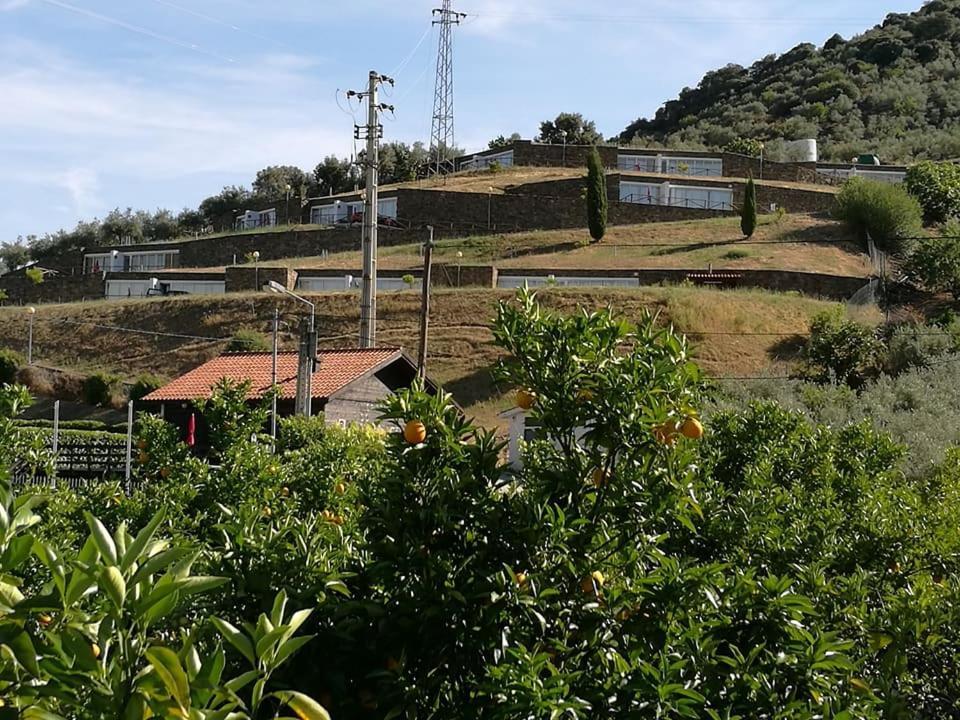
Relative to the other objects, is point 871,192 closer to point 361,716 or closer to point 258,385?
point 258,385

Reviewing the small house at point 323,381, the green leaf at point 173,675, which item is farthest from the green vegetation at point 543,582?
the small house at point 323,381

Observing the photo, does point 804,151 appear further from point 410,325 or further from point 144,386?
point 144,386

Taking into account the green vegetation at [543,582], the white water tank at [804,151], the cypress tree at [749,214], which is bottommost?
the green vegetation at [543,582]

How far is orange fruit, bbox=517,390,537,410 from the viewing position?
3.38 meters

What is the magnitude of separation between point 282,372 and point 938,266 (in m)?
21.6

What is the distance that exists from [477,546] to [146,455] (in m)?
4.56

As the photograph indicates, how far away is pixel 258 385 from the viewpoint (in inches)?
937

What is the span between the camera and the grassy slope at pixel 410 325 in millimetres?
31719

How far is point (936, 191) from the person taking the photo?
44312 millimetres

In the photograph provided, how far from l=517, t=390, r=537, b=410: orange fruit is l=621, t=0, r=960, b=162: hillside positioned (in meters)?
63.8

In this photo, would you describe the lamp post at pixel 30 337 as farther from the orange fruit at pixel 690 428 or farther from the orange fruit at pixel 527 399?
the orange fruit at pixel 690 428

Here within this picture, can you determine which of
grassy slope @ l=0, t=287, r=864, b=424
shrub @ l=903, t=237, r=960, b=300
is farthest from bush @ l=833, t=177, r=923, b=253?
grassy slope @ l=0, t=287, r=864, b=424

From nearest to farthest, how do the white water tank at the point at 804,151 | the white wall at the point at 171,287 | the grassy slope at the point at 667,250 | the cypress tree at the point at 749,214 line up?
the grassy slope at the point at 667,250 < the cypress tree at the point at 749,214 < the white wall at the point at 171,287 < the white water tank at the point at 804,151

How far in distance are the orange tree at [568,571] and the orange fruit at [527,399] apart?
0.01m
